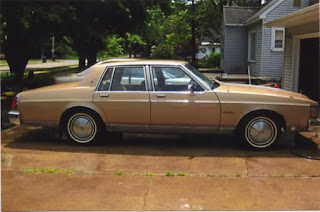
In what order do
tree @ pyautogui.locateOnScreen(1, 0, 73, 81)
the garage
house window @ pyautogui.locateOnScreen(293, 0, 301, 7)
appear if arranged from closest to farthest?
tree @ pyautogui.locateOnScreen(1, 0, 73, 81)
the garage
house window @ pyautogui.locateOnScreen(293, 0, 301, 7)

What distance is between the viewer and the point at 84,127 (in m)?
6.96

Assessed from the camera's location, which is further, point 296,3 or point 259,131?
point 296,3

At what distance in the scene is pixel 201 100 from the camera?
6574mm

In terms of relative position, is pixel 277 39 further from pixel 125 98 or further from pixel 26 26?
pixel 125 98

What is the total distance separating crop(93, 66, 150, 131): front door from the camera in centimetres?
674

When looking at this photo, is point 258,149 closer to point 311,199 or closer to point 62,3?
point 311,199

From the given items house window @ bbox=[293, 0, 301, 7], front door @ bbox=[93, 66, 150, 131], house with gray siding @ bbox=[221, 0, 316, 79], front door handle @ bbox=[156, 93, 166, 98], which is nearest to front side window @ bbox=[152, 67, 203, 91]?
front door handle @ bbox=[156, 93, 166, 98]

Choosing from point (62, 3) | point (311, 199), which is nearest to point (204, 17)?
point (62, 3)

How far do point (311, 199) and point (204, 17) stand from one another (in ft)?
103

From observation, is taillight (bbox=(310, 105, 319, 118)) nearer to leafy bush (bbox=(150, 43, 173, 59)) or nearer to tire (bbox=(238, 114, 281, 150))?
tire (bbox=(238, 114, 281, 150))

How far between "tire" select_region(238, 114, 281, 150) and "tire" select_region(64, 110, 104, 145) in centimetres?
244

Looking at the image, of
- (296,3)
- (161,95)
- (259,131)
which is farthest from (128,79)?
(296,3)

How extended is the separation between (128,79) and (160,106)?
77 cm

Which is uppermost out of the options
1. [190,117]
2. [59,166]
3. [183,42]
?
[183,42]
